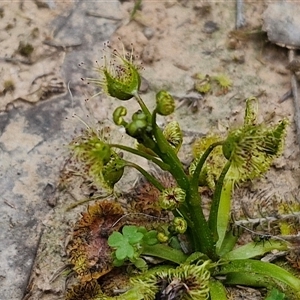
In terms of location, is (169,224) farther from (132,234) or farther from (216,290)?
(216,290)

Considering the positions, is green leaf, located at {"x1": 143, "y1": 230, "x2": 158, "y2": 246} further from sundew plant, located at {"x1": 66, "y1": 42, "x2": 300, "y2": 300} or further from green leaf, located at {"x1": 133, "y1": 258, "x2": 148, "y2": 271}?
green leaf, located at {"x1": 133, "y1": 258, "x2": 148, "y2": 271}

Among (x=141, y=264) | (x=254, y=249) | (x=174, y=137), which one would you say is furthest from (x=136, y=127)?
(x=254, y=249)

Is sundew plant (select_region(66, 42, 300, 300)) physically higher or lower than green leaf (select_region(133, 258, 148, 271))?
higher

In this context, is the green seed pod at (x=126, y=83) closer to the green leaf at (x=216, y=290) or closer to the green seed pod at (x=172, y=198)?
the green seed pod at (x=172, y=198)

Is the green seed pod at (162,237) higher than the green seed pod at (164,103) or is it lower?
lower

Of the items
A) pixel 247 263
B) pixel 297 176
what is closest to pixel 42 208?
pixel 247 263

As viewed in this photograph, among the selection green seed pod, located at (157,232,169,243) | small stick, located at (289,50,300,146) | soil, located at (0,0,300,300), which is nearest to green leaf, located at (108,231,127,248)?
green seed pod, located at (157,232,169,243)

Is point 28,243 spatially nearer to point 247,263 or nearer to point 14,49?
point 247,263

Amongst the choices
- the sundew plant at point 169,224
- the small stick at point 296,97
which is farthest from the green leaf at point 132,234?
the small stick at point 296,97
